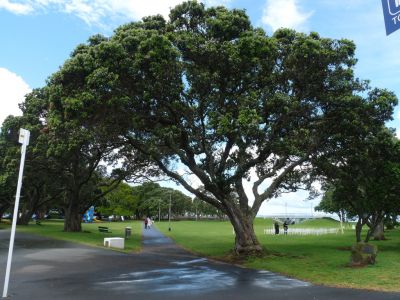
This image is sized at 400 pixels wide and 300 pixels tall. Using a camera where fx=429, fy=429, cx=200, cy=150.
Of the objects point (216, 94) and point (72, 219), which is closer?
point (216, 94)

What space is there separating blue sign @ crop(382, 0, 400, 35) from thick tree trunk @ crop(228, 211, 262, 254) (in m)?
15.9

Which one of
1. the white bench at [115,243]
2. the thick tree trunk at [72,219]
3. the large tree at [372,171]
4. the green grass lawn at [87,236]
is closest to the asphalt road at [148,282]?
the white bench at [115,243]

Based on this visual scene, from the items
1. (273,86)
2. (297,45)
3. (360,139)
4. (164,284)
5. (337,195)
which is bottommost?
(164,284)

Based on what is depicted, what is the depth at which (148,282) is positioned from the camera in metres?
12.1

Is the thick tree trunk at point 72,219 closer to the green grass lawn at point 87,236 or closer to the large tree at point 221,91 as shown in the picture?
the green grass lawn at point 87,236

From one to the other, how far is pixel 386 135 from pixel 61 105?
650 inches

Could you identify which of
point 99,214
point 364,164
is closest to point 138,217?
point 99,214

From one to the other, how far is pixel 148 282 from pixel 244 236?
912cm

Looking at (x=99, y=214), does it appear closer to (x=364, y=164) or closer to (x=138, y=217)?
(x=138, y=217)

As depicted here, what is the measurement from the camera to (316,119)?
20500 mm

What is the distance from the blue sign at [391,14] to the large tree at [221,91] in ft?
33.5

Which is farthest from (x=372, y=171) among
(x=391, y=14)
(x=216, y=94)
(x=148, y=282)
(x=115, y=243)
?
(x=391, y=14)

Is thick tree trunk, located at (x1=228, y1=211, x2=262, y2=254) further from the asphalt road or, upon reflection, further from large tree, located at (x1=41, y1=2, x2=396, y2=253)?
the asphalt road

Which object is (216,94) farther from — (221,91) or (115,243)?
(115,243)
